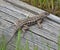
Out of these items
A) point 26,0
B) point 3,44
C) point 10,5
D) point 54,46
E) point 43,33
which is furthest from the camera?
point 26,0

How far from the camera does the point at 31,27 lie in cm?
330

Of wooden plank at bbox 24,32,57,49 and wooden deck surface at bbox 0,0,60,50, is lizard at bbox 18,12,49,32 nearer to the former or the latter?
wooden deck surface at bbox 0,0,60,50

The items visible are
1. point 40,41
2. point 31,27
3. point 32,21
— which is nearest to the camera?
point 40,41

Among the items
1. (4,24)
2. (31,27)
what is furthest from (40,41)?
(4,24)

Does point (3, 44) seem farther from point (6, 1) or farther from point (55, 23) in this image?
point (6, 1)

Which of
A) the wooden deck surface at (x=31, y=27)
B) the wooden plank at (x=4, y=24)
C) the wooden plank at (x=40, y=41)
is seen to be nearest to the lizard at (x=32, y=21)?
the wooden deck surface at (x=31, y=27)

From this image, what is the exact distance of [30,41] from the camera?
3.00m

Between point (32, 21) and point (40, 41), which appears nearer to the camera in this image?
point (40, 41)

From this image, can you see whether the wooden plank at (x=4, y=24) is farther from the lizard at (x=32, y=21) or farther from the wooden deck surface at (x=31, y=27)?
the lizard at (x=32, y=21)

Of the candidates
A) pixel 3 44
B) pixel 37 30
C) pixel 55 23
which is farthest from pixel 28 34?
pixel 3 44

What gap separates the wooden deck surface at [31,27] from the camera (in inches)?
117

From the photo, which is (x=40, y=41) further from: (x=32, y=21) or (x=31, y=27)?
(x=32, y=21)

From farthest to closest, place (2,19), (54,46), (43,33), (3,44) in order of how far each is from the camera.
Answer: (2,19) < (43,33) < (54,46) < (3,44)

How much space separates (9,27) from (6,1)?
28.0 inches
